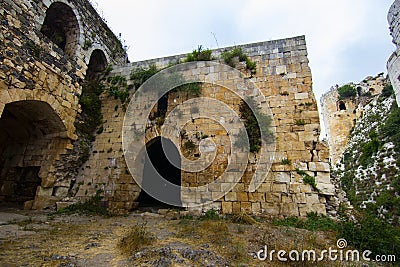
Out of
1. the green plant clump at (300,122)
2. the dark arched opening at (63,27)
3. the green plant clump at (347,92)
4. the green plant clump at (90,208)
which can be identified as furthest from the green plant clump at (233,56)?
the green plant clump at (347,92)

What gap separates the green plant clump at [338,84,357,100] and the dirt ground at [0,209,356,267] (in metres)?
20.5

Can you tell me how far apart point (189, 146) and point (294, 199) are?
344 cm

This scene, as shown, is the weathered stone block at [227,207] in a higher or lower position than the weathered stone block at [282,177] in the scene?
lower

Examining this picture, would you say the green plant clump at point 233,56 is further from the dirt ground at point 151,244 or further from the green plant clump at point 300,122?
the dirt ground at point 151,244

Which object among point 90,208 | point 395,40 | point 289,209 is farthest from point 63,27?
point 395,40

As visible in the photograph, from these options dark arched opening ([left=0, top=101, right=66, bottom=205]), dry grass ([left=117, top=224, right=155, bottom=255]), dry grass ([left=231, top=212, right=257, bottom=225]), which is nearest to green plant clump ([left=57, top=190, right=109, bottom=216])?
dark arched opening ([left=0, top=101, right=66, bottom=205])

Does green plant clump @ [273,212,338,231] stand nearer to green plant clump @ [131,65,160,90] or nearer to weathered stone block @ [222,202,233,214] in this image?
weathered stone block @ [222,202,233,214]

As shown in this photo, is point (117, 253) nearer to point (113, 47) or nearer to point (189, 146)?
point (189, 146)

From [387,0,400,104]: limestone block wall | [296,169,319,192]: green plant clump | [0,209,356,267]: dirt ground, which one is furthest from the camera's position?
[387,0,400,104]: limestone block wall

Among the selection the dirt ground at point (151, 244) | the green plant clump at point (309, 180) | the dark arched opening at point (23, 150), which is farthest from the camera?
the dark arched opening at point (23, 150)

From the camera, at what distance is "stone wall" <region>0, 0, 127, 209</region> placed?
5.38m

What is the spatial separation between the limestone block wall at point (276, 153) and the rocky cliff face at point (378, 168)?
2095 millimetres

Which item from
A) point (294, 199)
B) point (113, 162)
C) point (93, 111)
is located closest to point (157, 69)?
point (93, 111)

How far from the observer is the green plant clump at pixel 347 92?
66.4 feet
